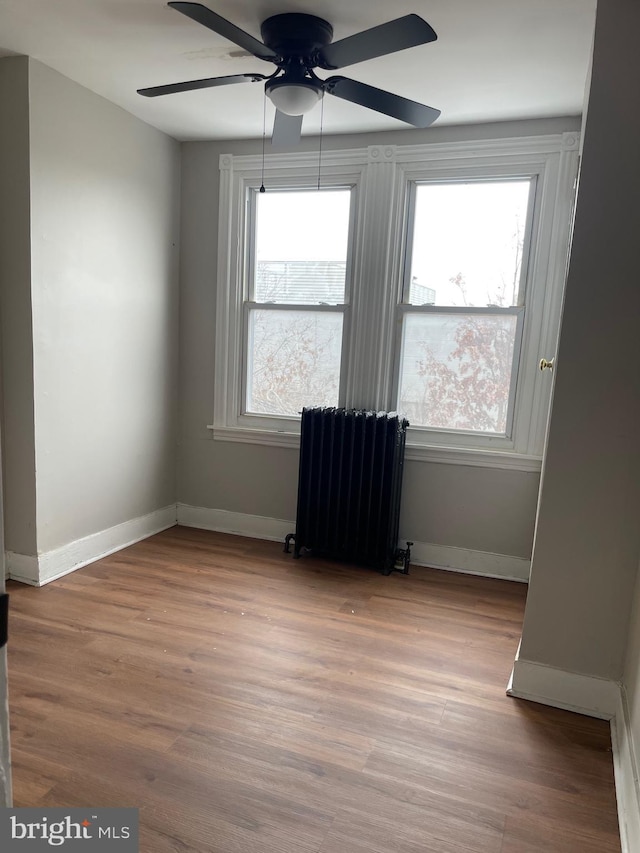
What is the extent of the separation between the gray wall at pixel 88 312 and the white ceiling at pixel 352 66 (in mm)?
284

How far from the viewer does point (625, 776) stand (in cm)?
168

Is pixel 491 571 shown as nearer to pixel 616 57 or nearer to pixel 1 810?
pixel 616 57

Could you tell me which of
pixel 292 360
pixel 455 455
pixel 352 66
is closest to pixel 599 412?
pixel 455 455

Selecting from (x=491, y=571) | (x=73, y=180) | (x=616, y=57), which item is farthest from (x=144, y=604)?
(x=616, y=57)

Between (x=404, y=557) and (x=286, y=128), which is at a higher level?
(x=286, y=128)

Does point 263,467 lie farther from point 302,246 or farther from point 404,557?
point 302,246

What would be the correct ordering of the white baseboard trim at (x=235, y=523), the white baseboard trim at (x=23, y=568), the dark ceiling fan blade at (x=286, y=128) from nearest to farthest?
1. the dark ceiling fan blade at (x=286, y=128)
2. the white baseboard trim at (x=23, y=568)
3. the white baseboard trim at (x=235, y=523)

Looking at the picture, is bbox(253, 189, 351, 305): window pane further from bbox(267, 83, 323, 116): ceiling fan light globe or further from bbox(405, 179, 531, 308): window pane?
bbox(267, 83, 323, 116): ceiling fan light globe

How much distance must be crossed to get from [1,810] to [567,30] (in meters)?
2.88

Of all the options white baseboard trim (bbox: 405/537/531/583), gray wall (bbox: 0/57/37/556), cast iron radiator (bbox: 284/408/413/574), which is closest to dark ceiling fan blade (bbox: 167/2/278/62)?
gray wall (bbox: 0/57/37/556)

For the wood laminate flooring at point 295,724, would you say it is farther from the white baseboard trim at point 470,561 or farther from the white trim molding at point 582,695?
the white baseboard trim at point 470,561

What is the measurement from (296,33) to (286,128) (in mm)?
408

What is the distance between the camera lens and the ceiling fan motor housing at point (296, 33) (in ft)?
7.12

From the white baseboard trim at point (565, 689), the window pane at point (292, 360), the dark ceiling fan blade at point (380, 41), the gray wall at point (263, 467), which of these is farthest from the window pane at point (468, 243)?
the white baseboard trim at point (565, 689)
